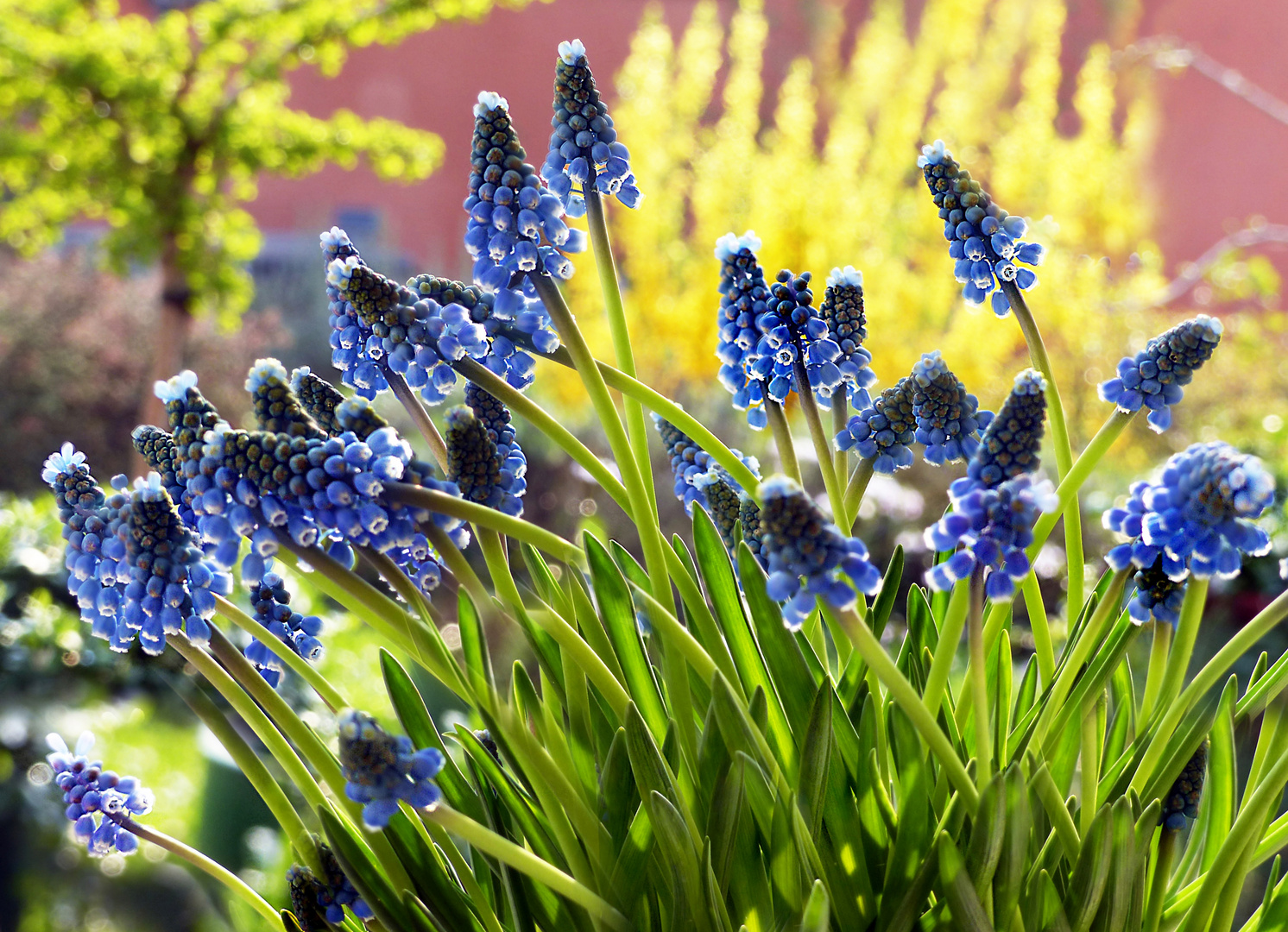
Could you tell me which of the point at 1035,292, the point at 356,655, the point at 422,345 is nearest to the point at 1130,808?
the point at 422,345

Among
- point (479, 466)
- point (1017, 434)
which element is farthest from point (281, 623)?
point (1017, 434)

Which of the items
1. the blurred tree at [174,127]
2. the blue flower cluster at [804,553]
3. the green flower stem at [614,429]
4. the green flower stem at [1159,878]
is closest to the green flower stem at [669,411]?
the green flower stem at [614,429]

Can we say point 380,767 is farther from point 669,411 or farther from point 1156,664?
point 1156,664

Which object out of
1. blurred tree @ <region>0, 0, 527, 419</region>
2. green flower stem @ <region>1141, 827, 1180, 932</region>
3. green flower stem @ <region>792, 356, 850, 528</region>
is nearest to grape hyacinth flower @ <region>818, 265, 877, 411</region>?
green flower stem @ <region>792, 356, 850, 528</region>

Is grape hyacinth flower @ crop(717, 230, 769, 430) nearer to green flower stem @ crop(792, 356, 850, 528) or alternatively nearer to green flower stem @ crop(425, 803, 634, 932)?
green flower stem @ crop(792, 356, 850, 528)

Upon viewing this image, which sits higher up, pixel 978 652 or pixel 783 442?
pixel 783 442

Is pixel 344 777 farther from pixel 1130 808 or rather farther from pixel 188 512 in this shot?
pixel 1130 808

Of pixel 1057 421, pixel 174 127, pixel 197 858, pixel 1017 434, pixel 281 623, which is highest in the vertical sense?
pixel 174 127
